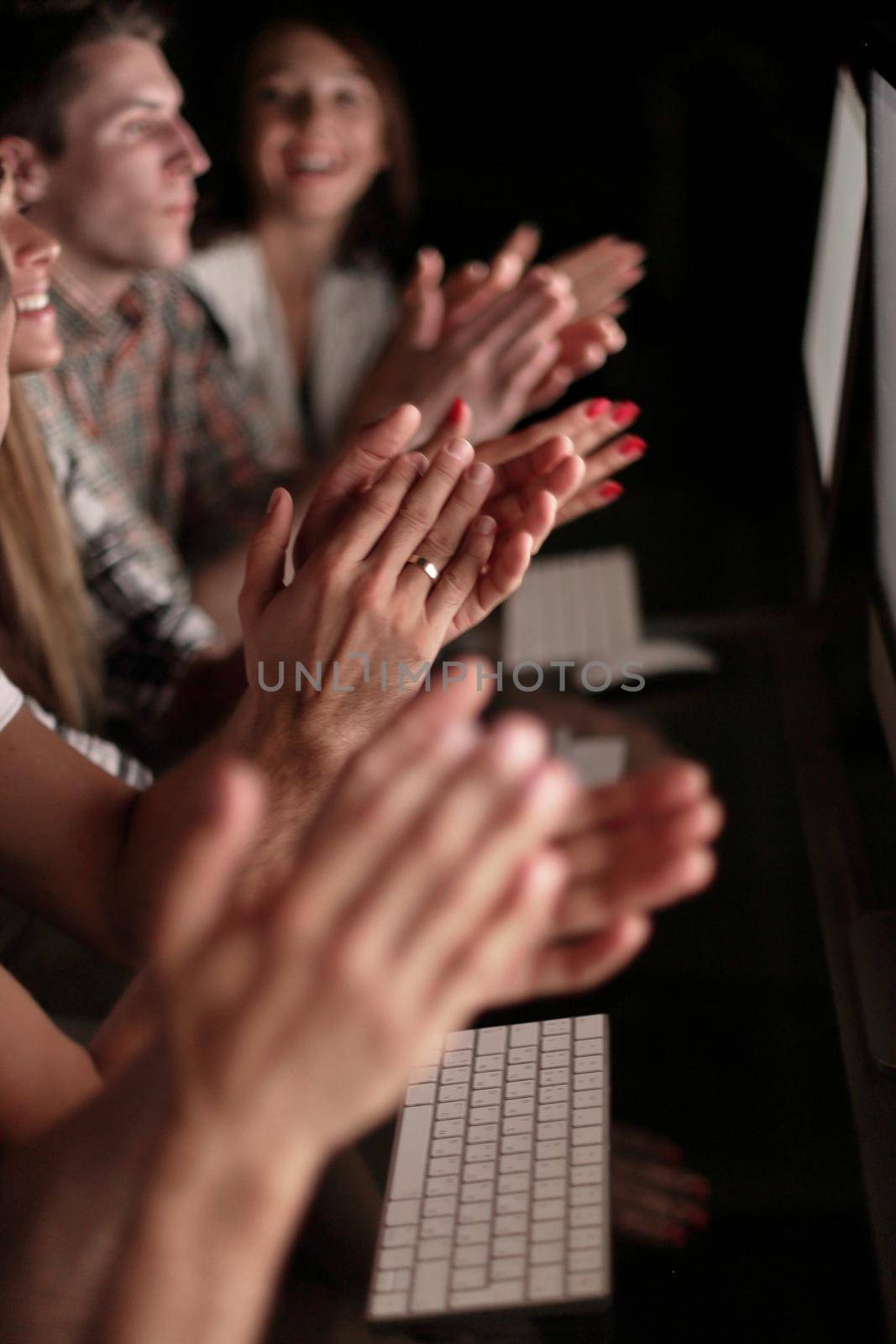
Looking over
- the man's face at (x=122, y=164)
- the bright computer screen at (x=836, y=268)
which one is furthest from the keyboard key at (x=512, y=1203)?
the man's face at (x=122, y=164)

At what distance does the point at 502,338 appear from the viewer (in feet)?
3.83

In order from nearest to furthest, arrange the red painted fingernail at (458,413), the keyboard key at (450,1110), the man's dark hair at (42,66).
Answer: the keyboard key at (450,1110)
the red painted fingernail at (458,413)
the man's dark hair at (42,66)

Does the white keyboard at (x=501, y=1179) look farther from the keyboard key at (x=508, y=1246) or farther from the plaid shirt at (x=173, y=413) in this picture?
the plaid shirt at (x=173, y=413)

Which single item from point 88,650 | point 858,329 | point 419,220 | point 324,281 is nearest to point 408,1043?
point 858,329

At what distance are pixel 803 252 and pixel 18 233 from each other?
3.12 ft

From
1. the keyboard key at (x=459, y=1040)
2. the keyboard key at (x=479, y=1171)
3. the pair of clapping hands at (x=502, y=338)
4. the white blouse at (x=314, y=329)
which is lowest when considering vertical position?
the white blouse at (x=314, y=329)

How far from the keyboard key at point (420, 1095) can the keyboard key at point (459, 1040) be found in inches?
1.1

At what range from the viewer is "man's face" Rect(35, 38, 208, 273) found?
4.32 ft

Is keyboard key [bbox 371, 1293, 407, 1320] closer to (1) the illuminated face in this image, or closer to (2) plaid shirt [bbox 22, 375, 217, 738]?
(2) plaid shirt [bbox 22, 375, 217, 738]

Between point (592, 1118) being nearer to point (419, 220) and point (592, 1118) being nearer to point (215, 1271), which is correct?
point (215, 1271)

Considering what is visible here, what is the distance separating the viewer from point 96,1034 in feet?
2.45

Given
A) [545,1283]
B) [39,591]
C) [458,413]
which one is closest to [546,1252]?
[545,1283]

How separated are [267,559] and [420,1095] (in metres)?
0.33

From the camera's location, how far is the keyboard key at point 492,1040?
2.31ft
